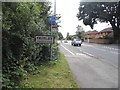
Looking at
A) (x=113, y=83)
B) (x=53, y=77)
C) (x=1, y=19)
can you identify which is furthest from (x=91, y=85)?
(x=1, y=19)

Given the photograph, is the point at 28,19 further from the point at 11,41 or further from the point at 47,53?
the point at 47,53

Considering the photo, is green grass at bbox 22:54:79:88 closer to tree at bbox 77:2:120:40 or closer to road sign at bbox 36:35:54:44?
road sign at bbox 36:35:54:44

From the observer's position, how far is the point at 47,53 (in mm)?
9344

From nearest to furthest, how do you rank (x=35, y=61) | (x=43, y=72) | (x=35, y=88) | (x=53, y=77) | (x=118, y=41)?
(x=35, y=88), (x=53, y=77), (x=43, y=72), (x=35, y=61), (x=118, y=41)

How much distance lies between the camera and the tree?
3662 centimetres


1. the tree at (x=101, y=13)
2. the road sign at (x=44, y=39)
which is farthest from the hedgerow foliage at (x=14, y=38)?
the tree at (x=101, y=13)

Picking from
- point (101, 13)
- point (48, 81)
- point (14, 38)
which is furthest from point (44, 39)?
point (101, 13)

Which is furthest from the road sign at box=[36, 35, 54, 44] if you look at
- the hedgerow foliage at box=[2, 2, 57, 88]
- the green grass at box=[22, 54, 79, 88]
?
the green grass at box=[22, 54, 79, 88]

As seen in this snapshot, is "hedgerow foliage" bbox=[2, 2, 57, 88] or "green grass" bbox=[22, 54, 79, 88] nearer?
"hedgerow foliage" bbox=[2, 2, 57, 88]

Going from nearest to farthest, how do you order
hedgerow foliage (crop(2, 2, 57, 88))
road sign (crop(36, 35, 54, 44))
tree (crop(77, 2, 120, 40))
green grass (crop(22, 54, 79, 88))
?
hedgerow foliage (crop(2, 2, 57, 88)) → green grass (crop(22, 54, 79, 88)) → road sign (crop(36, 35, 54, 44)) → tree (crop(77, 2, 120, 40))

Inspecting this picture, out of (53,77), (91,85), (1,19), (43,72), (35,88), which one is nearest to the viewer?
(1,19)

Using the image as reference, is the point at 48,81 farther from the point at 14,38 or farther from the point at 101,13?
the point at 101,13

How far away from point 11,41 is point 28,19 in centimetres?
98

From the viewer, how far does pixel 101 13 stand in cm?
3750
